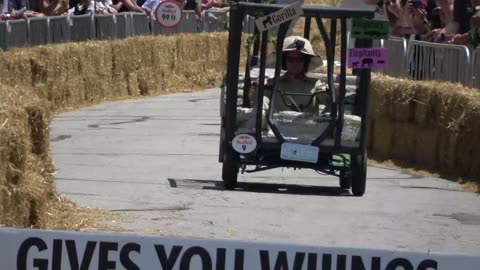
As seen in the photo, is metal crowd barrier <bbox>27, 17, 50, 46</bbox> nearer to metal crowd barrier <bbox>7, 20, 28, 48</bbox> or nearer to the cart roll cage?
metal crowd barrier <bbox>7, 20, 28, 48</bbox>

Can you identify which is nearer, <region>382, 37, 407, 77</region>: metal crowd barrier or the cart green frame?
the cart green frame

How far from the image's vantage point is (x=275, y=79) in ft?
37.2

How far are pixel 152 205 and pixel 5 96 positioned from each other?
8.50 ft

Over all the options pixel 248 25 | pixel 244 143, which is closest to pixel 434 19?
pixel 244 143

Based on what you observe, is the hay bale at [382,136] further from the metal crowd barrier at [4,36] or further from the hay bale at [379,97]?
the metal crowd barrier at [4,36]

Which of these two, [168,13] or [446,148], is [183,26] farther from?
[446,148]

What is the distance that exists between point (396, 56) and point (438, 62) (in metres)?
1.22

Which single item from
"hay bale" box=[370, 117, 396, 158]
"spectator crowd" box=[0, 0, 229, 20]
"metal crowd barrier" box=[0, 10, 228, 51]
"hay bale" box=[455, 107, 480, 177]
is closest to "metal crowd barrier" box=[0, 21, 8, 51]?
"metal crowd barrier" box=[0, 10, 228, 51]

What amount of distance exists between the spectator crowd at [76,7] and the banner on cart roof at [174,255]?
15.7 m

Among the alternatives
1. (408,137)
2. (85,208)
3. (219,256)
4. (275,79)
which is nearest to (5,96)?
(85,208)

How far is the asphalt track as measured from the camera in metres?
10.7

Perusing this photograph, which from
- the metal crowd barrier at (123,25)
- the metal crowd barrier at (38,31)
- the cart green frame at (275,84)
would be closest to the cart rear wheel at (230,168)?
the cart green frame at (275,84)

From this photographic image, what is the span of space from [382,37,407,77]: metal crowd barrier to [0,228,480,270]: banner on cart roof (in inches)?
461

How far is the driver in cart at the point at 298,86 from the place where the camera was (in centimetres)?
1168
